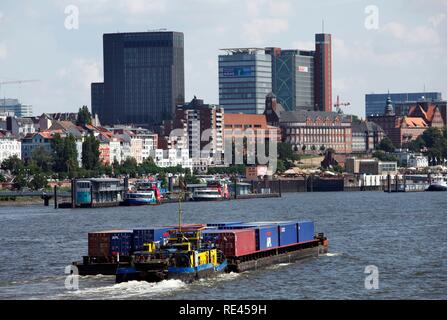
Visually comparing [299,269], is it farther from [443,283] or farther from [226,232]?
[443,283]

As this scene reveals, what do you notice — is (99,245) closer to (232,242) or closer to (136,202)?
(232,242)

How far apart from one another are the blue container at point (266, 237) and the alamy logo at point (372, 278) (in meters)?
6.10

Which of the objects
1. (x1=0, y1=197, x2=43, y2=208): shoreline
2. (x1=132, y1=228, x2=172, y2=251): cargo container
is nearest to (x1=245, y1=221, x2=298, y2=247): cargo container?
(x1=132, y1=228, x2=172, y2=251): cargo container

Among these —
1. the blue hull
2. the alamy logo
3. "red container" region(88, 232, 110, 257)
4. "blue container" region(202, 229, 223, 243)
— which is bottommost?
the alamy logo

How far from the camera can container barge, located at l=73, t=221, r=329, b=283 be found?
206ft

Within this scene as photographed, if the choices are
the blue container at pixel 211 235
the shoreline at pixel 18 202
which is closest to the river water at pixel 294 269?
the blue container at pixel 211 235

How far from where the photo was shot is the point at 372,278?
67375mm

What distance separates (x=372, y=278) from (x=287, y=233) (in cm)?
1383

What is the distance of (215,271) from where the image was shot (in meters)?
66.6

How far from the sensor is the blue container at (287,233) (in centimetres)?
7950

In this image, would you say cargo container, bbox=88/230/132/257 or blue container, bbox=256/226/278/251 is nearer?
cargo container, bbox=88/230/132/257

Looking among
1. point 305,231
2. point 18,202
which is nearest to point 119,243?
point 305,231

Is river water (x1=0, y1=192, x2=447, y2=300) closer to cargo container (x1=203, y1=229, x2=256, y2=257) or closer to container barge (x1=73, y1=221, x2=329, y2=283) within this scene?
container barge (x1=73, y1=221, x2=329, y2=283)
